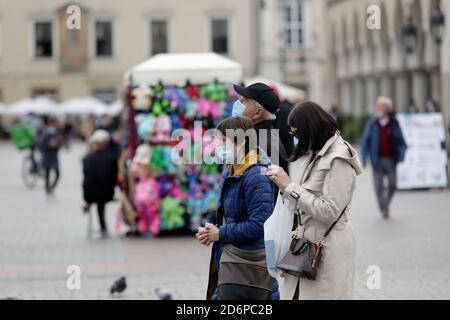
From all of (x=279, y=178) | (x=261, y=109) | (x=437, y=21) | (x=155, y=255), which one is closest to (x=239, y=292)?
(x=279, y=178)

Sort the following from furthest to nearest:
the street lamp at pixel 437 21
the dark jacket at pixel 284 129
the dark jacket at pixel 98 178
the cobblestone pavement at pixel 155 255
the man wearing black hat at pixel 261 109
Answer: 1. the street lamp at pixel 437 21
2. the dark jacket at pixel 98 178
3. the cobblestone pavement at pixel 155 255
4. the dark jacket at pixel 284 129
5. the man wearing black hat at pixel 261 109

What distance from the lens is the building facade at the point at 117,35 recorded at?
58938 millimetres

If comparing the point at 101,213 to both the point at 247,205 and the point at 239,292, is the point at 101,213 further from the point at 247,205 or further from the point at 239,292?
the point at 247,205

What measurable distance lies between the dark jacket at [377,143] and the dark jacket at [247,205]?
409 inches

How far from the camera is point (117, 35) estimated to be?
194 ft

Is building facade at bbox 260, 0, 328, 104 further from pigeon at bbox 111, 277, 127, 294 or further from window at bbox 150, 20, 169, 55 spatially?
pigeon at bbox 111, 277, 127, 294


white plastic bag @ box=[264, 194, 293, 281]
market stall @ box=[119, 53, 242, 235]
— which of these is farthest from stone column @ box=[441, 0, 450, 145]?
white plastic bag @ box=[264, 194, 293, 281]

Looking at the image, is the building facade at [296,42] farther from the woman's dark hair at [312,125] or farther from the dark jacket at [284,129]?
the woman's dark hair at [312,125]

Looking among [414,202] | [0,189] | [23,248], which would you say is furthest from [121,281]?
[0,189]

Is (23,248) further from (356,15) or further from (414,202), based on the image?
(356,15)

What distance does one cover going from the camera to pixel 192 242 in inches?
570

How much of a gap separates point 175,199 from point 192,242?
0.76 m

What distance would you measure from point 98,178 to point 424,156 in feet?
29.0

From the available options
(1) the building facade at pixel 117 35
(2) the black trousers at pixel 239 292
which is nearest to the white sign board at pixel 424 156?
(2) the black trousers at pixel 239 292
